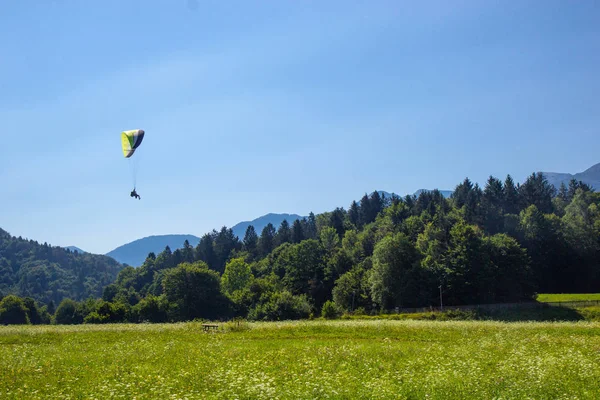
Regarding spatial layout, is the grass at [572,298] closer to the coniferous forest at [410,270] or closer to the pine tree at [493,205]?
the coniferous forest at [410,270]

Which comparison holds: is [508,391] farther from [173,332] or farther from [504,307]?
[504,307]

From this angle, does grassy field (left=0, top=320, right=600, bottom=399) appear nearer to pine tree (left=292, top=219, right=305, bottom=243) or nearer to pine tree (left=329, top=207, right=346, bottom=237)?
pine tree (left=329, top=207, right=346, bottom=237)

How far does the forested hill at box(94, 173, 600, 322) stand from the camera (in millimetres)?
95625

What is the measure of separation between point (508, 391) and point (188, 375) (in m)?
13.7

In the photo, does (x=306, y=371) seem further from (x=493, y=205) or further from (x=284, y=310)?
(x=493, y=205)

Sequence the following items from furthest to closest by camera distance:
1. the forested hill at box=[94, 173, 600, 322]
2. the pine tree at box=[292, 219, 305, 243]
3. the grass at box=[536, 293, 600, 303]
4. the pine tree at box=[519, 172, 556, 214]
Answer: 1. the pine tree at box=[292, 219, 305, 243]
2. the pine tree at box=[519, 172, 556, 214]
3. the forested hill at box=[94, 173, 600, 322]
4. the grass at box=[536, 293, 600, 303]

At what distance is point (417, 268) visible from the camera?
9888 centimetres

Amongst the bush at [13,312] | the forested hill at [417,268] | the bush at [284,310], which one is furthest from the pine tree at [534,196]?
the bush at [13,312]

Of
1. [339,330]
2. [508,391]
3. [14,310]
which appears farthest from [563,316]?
[14,310]

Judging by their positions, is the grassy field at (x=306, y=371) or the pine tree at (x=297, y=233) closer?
the grassy field at (x=306, y=371)

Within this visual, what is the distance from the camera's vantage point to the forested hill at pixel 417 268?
95625 millimetres

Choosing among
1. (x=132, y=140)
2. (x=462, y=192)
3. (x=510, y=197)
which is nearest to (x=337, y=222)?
(x=462, y=192)

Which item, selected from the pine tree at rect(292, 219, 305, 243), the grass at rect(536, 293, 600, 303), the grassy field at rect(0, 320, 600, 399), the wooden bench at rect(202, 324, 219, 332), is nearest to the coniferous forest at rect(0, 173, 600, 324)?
the grass at rect(536, 293, 600, 303)

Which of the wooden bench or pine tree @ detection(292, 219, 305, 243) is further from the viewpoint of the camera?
pine tree @ detection(292, 219, 305, 243)
